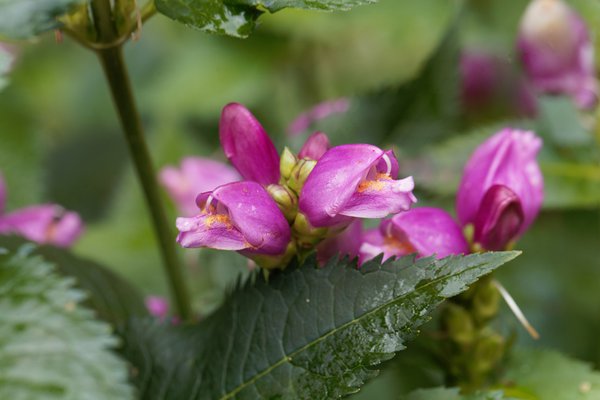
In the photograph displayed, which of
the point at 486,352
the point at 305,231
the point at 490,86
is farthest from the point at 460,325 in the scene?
the point at 490,86

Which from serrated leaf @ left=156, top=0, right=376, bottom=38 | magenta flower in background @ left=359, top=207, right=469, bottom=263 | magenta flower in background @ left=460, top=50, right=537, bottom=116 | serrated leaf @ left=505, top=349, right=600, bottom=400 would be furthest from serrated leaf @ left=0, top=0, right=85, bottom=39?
magenta flower in background @ left=460, top=50, right=537, bottom=116

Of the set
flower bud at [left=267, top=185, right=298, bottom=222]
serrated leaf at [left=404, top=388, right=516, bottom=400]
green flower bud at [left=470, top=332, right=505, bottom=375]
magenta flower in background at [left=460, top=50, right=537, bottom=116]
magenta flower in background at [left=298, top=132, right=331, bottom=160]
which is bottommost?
green flower bud at [left=470, top=332, right=505, bottom=375]

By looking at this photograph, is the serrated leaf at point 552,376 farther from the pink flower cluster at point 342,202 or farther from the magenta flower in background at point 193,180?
the magenta flower in background at point 193,180

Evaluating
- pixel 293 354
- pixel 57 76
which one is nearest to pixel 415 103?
pixel 293 354

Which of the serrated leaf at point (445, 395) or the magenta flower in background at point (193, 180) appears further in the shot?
the magenta flower in background at point (193, 180)

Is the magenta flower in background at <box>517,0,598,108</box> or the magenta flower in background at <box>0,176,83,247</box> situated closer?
the magenta flower in background at <box>0,176,83,247</box>

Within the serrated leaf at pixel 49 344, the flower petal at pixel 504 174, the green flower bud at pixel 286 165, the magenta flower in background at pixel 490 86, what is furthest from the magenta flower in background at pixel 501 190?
the magenta flower in background at pixel 490 86

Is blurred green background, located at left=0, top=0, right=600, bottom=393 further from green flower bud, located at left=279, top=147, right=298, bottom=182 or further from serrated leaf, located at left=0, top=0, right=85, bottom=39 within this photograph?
serrated leaf, located at left=0, top=0, right=85, bottom=39
